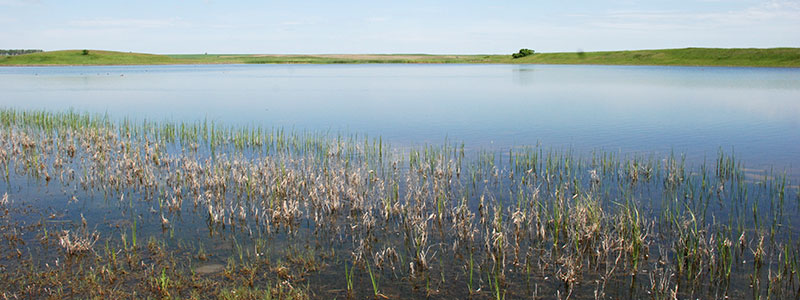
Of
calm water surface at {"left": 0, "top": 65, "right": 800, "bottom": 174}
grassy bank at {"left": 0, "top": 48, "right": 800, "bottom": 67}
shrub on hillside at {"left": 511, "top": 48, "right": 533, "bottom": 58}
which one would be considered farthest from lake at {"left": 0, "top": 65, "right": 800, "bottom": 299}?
shrub on hillside at {"left": 511, "top": 48, "right": 533, "bottom": 58}

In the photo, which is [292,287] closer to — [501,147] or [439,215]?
[439,215]

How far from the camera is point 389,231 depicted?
8.98m

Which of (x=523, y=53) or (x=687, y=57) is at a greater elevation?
(x=523, y=53)

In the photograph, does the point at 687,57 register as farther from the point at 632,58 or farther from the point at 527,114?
the point at 527,114

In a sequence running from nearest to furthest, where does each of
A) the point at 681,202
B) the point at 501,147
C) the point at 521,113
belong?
the point at 681,202
the point at 501,147
the point at 521,113

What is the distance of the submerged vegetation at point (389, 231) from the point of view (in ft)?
22.7

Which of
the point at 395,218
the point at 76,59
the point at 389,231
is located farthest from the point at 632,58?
the point at 76,59

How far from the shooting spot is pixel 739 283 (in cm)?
695

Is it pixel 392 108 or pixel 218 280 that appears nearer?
pixel 218 280

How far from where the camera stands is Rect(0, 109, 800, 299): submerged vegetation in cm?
691

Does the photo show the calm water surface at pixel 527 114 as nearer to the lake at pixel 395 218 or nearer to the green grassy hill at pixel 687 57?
the lake at pixel 395 218

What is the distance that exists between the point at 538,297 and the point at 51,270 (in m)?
6.10

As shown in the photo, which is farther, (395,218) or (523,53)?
(523,53)

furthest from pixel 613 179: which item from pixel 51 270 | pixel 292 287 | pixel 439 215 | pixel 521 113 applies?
pixel 521 113
